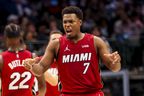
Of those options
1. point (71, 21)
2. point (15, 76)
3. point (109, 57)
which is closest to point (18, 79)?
point (15, 76)

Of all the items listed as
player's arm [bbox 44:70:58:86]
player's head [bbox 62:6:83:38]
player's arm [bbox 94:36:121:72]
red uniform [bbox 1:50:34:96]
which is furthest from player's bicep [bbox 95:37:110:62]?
player's arm [bbox 44:70:58:86]

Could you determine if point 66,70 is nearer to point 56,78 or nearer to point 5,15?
point 56,78

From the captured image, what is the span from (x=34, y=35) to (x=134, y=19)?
12.7ft

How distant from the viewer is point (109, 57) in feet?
22.7

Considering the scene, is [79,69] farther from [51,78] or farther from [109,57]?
[51,78]

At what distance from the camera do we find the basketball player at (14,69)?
25.9ft

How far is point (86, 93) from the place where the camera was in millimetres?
7031

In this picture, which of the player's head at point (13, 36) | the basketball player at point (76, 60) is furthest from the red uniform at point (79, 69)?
the player's head at point (13, 36)

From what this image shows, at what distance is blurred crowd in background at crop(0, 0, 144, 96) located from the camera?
15.5 metres

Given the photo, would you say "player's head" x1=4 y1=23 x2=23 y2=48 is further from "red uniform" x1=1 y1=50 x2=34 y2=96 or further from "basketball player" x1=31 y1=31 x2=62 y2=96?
"basketball player" x1=31 y1=31 x2=62 y2=96

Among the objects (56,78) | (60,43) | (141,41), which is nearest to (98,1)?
(141,41)

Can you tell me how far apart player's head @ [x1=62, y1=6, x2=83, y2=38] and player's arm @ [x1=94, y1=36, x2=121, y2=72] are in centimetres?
30

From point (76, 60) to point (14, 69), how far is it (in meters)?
1.26

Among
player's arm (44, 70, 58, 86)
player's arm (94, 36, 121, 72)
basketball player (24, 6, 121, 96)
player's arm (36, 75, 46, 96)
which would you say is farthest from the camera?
player's arm (44, 70, 58, 86)
